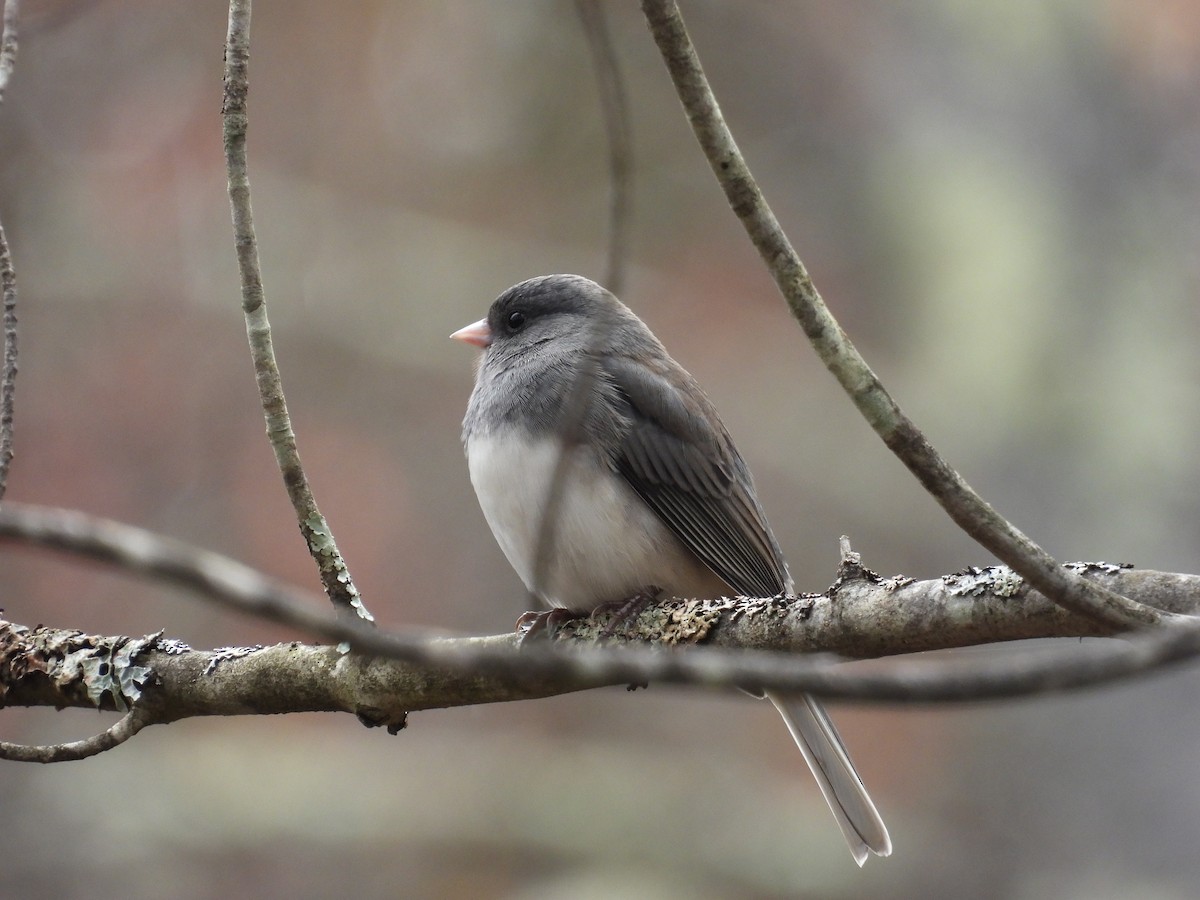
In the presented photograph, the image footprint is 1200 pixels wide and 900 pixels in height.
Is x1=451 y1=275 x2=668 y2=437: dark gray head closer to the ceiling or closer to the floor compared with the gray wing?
closer to the ceiling

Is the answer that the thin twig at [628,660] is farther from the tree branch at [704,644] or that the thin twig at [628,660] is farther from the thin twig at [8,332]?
the thin twig at [8,332]

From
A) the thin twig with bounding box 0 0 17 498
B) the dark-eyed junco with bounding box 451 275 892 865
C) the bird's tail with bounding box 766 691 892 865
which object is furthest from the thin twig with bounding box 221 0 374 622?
the bird's tail with bounding box 766 691 892 865

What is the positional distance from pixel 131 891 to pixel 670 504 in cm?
360

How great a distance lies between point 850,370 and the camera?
65.4 inches

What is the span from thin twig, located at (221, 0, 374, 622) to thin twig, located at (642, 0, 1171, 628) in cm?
83

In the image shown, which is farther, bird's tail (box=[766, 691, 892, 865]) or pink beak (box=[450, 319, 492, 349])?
pink beak (box=[450, 319, 492, 349])

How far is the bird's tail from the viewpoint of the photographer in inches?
114

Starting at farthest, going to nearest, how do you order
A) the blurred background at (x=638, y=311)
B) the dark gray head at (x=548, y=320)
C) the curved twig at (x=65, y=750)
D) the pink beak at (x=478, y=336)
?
the blurred background at (x=638, y=311) → the pink beak at (x=478, y=336) → the dark gray head at (x=548, y=320) → the curved twig at (x=65, y=750)

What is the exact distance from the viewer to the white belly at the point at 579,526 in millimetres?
2826

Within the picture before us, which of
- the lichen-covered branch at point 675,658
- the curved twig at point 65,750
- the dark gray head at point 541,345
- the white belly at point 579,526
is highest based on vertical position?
the dark gray head at point 541,345

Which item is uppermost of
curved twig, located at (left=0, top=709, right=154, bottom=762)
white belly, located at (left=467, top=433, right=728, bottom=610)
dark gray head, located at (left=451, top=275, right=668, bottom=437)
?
dark gray head, located at (left=451, top=275, right=668, bottom=437)

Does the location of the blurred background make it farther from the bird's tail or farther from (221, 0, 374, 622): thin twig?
(221, 0, 374, 622): thin twig

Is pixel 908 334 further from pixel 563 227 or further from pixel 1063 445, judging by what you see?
pixel 563 227

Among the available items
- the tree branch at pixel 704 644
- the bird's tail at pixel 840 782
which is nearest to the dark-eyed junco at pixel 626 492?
the bird's tail at pixel 840 782
